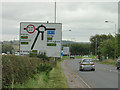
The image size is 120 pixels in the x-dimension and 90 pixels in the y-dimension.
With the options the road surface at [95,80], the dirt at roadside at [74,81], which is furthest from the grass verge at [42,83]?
the road surface at [95,80]

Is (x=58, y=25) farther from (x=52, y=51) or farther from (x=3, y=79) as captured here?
(x=3, y=79)

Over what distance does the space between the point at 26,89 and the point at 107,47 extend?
61.5 m

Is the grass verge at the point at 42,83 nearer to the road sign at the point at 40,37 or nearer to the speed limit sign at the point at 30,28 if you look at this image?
the road sign at the point at 40,37

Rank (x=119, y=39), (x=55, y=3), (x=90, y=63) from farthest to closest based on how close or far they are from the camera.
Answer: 1. (x=119, y=39)
2. (x=55, y=3)
3. (x=90, y=63)

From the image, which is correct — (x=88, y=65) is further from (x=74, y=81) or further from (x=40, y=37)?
(x=74, y=81)

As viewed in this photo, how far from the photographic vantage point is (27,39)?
25.0 metres

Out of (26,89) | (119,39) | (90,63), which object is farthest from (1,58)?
(119,39)

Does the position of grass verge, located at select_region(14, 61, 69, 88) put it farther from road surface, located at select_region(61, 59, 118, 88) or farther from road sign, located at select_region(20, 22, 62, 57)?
road sign, located at select_region(20, 22, 62, 57)

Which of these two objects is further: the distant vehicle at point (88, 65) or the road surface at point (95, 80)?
the distant vehicle at point (88, 65)

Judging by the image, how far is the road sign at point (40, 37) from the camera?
983 inches

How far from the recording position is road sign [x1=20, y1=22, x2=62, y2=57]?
24969mm

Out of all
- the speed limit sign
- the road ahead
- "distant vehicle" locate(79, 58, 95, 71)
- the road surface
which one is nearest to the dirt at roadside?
the road surface

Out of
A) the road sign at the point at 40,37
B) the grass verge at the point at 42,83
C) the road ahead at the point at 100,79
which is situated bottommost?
the road ahead at the point at 100,79

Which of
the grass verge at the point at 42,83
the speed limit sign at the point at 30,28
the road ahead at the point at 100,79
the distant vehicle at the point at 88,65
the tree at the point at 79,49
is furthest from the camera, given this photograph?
the tree at the point at 79,49
